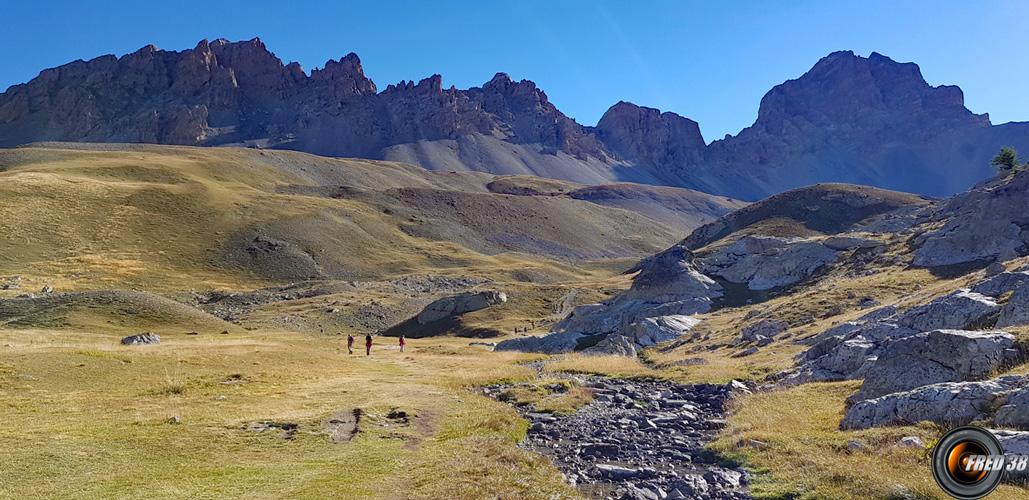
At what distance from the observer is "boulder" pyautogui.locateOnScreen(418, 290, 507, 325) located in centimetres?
9700

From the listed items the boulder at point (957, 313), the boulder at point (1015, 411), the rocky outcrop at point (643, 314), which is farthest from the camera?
the rocky outcrop at point (643, 314)

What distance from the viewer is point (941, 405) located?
17953mm

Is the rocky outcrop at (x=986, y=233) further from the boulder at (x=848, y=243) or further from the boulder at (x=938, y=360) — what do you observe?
the boulder at (x=938, y=360)

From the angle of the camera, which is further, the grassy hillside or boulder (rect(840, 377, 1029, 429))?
the grassy hillside

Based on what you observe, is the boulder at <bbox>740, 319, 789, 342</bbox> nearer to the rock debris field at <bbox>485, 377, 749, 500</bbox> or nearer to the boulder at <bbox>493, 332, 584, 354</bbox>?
the rock debris field at <bbox>485, 377, 749, 500</bbox>

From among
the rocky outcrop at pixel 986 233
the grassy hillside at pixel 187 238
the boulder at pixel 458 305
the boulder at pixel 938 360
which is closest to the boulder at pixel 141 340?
the boulder at pixel 458 305

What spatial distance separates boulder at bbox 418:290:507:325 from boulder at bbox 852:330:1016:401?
253ft

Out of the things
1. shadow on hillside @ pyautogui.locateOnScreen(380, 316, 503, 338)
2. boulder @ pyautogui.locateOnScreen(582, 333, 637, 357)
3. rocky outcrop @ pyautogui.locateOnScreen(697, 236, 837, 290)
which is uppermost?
rocky outcrop @ pyautogui.locateOnScreen(697, 236, 837, 290)

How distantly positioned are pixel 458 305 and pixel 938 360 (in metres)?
81.0

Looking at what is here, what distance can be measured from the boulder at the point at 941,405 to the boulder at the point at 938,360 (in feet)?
8.72

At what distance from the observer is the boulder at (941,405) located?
17.1 meters

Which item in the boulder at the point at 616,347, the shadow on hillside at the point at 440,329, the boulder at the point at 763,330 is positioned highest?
the boulder at the point at 763,330

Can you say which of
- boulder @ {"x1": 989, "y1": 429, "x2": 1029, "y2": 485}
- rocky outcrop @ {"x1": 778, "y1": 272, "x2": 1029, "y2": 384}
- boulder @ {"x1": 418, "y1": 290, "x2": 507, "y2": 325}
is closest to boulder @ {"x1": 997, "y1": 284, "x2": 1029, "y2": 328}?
rocky outcrop @ {"x1": 778, "y1": 272, "x2": 1029, "y2": 384}

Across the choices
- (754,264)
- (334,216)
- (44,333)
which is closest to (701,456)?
(44,333)
